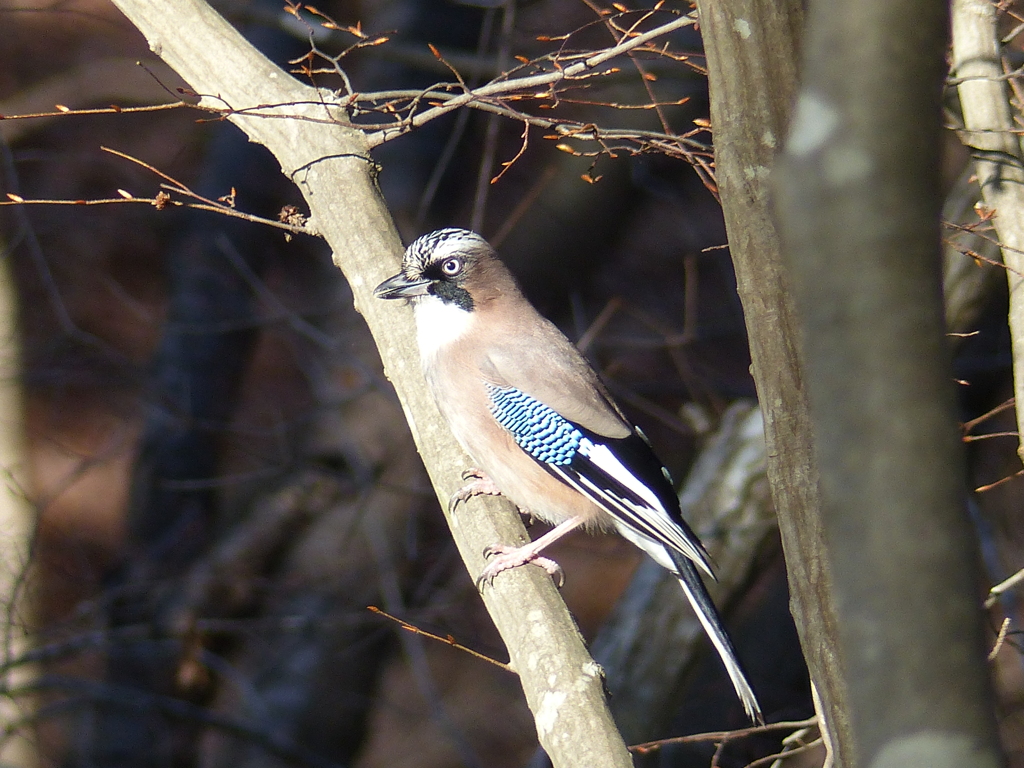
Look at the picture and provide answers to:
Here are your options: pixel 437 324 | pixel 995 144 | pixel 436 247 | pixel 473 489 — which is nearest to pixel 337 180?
pixel 436 247

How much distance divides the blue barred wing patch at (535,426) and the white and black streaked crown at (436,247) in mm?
465

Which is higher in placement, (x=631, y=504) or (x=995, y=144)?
(x=995, y=144)

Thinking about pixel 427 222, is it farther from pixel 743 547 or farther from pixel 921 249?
pixel 921 249

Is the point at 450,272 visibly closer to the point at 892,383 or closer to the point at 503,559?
the point at 503,559

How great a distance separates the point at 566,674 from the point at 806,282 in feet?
5.15

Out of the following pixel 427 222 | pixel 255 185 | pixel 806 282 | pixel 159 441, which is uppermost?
pixel 255 185

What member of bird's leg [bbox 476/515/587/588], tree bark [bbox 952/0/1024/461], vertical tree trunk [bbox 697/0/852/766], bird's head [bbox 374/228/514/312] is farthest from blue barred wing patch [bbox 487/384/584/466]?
vertical tree trunk [bbox 697/0/852/766]

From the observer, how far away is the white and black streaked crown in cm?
311

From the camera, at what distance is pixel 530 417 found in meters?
3.32

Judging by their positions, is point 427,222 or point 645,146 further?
point 427,222

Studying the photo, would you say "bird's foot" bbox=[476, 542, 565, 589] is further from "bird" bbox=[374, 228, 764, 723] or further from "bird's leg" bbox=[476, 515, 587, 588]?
"bird" bbox=[374, 228, 764, 723]

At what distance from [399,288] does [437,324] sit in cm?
43

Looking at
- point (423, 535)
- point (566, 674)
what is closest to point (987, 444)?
point (423, 535)

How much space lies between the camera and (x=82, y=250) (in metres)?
8.28
